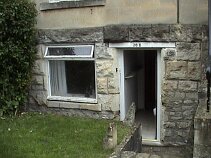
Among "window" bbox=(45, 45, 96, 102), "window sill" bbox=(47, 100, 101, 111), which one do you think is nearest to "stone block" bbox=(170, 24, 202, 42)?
"window" bbox=(45, 45, 96, 102)

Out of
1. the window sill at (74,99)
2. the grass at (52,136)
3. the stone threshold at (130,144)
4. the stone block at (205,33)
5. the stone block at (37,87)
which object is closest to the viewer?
the stone threshold at (130,144)

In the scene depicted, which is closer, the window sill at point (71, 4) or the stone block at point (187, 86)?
the stone block at point (187, 86)

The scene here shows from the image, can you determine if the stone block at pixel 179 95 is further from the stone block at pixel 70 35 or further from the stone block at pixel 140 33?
the stone block at pixel 70 35

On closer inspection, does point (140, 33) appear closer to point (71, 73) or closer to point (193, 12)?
point (193, 12)

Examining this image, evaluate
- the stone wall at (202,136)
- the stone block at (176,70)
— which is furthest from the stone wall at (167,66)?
the stone wall at (202,136)

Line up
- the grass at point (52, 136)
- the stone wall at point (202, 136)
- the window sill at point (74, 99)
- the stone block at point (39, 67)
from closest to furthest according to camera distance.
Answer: the stone wall at point (202, 136) < the grass at point (52, 136) < the window sill at point (74, 99) < the stone block at point (39, 67)

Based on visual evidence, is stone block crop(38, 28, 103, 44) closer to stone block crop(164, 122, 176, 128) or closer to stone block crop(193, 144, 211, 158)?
stone block crop(164, 122, 176, 128)

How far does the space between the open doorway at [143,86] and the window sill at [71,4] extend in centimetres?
122

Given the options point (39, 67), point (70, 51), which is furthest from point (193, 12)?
point (39, 67)

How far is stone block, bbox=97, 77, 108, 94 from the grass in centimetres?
66

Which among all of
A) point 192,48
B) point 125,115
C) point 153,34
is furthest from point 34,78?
point 192,48

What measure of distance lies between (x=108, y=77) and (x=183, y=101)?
1677 millimetres

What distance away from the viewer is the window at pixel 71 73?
8516 mm

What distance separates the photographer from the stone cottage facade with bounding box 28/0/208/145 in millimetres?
7586
